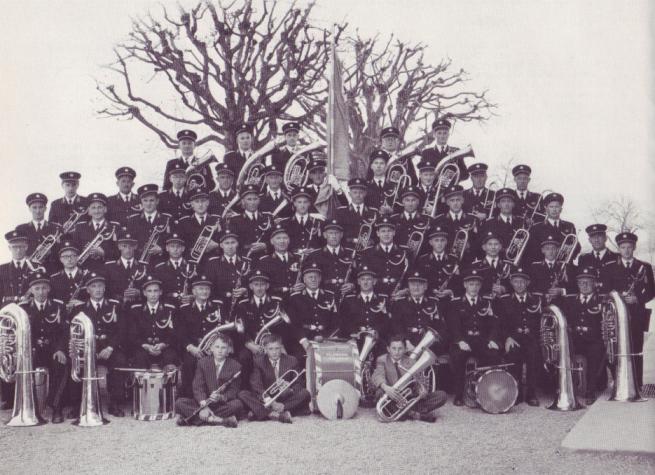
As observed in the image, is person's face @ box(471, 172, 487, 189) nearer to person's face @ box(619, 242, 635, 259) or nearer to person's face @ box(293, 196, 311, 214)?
person's face @ box(619, 242, 635, 259)

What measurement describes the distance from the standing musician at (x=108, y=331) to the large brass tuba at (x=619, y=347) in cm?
535

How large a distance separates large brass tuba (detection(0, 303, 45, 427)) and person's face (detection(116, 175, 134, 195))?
8.67 feet

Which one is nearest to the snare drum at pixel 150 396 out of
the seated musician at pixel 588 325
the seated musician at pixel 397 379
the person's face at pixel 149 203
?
the seated musician at pixel 397 379

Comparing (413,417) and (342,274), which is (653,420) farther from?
(342,274)

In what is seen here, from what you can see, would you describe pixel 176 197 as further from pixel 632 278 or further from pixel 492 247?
pixel 632 278

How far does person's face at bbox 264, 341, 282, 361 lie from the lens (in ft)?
26.5

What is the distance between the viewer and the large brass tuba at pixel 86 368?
761 centimetres

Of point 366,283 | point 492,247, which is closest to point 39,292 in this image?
point 366,283

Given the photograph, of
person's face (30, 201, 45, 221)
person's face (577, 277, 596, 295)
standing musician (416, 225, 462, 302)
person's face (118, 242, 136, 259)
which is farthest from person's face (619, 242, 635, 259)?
person's face (30, 201, 45, 221)

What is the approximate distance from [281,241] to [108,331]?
2.28 meters

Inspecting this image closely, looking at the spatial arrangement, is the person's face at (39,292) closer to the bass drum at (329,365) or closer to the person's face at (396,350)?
the bass drum at (329,365)

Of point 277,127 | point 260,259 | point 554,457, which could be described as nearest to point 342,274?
point 260,259

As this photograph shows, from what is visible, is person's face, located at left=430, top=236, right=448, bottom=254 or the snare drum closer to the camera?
the snare drum

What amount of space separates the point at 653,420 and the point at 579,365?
1.60 metres
